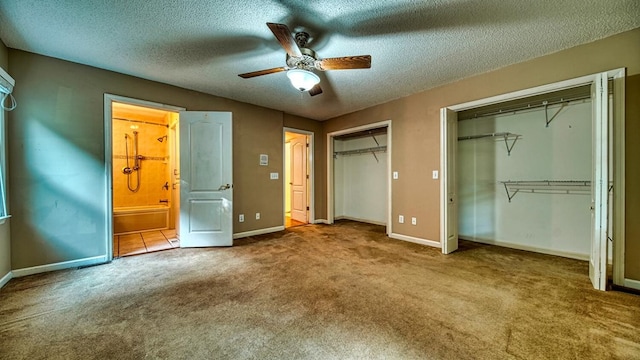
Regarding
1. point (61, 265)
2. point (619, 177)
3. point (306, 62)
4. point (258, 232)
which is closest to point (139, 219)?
point (61, 265)

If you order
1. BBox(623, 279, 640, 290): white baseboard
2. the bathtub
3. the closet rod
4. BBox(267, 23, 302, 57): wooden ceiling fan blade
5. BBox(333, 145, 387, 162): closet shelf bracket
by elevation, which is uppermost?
BBox(267, 23, 302, 57): wooden ceiling fan blade

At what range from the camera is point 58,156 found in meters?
2.90

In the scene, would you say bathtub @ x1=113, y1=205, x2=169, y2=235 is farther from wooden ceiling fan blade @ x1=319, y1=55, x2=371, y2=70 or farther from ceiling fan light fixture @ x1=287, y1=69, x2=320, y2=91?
wooden ceiling fan blade @ x1=319, y1=55, x2=371, y2=70

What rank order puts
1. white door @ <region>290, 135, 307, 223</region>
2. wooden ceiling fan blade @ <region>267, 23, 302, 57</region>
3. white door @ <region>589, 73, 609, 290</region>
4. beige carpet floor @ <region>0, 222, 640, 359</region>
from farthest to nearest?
white door @ <region>290, 135, 307, 223</region> < white door @ <region>589, 73, 609, 290</region> < wooden ceiling fan blade @ <region>267, 23, 302, 57</region> < beige carpet floor @ <region>0, 222, 640, 359</region>

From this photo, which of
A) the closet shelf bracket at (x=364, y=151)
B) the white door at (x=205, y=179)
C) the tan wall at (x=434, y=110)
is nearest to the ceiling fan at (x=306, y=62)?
the white door at (x=205, y=179)

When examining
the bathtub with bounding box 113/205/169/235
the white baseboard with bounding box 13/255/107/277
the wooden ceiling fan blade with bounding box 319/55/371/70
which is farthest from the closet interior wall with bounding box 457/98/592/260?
the bathtub with bounding box 113/205/169/235

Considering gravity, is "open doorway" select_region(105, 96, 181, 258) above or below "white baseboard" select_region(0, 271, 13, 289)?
above

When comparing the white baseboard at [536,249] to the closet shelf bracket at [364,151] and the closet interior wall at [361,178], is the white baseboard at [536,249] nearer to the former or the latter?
the closet interior wall at [361,178]

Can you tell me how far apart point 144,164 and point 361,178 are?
5.14m

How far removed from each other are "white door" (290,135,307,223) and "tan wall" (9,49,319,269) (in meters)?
3.13

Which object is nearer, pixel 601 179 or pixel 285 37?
pixel 285 37

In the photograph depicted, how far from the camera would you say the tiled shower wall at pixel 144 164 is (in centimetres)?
520

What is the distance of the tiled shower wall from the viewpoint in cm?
520

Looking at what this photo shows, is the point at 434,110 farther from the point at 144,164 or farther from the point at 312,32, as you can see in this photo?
the point at 144,164
